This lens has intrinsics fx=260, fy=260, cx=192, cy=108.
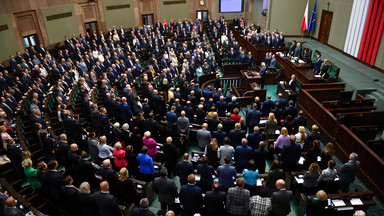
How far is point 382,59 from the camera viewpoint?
11.3 meters

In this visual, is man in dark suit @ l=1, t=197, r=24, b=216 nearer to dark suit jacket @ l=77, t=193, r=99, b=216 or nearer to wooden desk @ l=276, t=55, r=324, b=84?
dark suit jacket @ l=77, t=193, r=99, b=216

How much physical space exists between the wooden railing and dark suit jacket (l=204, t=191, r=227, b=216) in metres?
3.86

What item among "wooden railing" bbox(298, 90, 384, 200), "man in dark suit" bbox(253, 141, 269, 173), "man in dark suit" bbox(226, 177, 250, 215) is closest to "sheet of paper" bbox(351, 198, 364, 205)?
"wooden railing" bbox(298, 90, 384, 200)

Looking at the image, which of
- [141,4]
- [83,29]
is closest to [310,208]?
[83,29]

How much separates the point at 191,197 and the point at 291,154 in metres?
2.67

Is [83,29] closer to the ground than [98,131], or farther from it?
farther from it

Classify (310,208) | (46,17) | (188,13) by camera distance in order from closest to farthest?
(310,208) → (46,17) → (188,13)

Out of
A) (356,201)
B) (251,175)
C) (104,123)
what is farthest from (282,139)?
(104,123)

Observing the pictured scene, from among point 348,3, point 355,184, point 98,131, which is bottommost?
point 355,184

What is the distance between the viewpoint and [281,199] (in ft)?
14.4

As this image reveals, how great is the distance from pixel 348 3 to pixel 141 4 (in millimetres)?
14823

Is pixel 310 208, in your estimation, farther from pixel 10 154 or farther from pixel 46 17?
pixel 46 17

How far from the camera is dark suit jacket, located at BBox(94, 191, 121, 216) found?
4314 millimetres

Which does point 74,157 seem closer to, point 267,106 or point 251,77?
point 267,106
